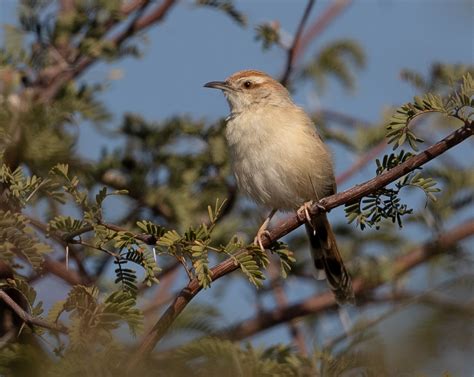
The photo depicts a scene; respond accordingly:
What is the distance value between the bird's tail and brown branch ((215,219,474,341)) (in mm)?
102

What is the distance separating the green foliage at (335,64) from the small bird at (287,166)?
13.6 inches

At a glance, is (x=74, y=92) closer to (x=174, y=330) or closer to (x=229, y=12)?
(x=229, y=12)

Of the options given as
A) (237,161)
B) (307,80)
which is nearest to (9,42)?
(237,161)

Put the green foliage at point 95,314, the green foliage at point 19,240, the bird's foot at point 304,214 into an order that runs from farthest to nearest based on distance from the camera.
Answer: the bird's foot at point 304,214
the green foliage at point 19,240
the green foliage at point 95,314

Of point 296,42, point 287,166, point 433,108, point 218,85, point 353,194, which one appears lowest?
point 353,194

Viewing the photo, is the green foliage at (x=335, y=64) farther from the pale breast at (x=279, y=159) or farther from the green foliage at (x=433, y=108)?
the green foliage at (x=433, y=108)

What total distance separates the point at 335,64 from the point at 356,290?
187 cm

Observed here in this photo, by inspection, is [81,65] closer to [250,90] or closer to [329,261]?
[250,90]

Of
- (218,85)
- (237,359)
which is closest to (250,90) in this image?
(218,85)

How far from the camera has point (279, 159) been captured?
16.4 feet

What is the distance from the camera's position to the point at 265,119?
5301mm

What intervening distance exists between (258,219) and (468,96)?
315 centimetres

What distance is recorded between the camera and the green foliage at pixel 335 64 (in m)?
5.74

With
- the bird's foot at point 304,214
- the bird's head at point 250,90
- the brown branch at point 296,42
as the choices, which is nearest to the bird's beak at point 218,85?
the bird's head at point 250,90
